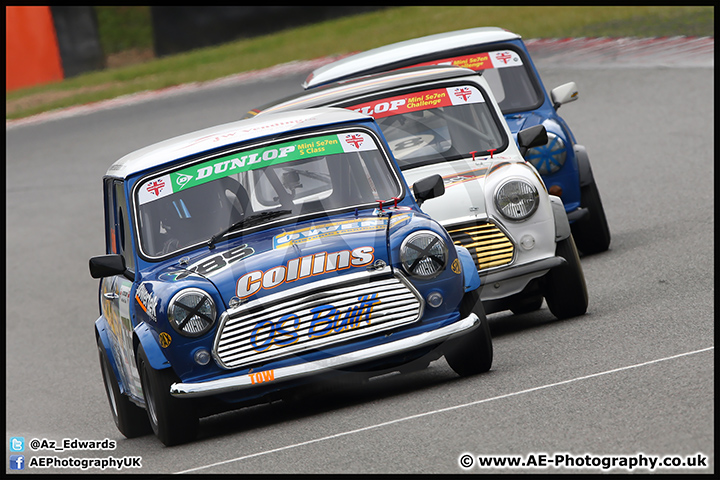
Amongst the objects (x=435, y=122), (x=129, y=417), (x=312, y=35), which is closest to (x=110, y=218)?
(x=129, y=417)

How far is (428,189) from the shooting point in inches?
270

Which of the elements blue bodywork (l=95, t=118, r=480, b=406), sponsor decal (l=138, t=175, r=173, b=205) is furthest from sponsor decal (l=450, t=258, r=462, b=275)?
sponsor decal (l=138, t=175, r=173, b=205)

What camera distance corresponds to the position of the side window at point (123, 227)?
684cm

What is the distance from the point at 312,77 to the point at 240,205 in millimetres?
4558

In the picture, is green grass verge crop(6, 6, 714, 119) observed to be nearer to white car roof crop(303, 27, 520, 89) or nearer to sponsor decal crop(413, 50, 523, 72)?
white car roof crop(303, 27, 520, 89)

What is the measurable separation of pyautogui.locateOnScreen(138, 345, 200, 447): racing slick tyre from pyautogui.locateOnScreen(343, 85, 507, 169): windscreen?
118 inches

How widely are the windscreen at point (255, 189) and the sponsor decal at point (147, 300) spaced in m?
0.36

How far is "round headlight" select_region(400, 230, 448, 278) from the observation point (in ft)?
20.0

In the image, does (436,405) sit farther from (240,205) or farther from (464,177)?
(464,177)

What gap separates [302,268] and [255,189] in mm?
930

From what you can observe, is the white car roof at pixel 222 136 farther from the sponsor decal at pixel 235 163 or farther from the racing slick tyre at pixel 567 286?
→ the racing slick tyre at pixel 567 286

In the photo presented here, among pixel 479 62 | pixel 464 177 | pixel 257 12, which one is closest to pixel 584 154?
pixel 479 62

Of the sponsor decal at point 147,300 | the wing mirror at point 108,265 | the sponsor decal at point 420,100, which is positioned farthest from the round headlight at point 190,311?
the sponsor decal at point 420,100

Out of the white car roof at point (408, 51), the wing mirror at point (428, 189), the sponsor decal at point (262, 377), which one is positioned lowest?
the sponsor decal at point (262, 377)
